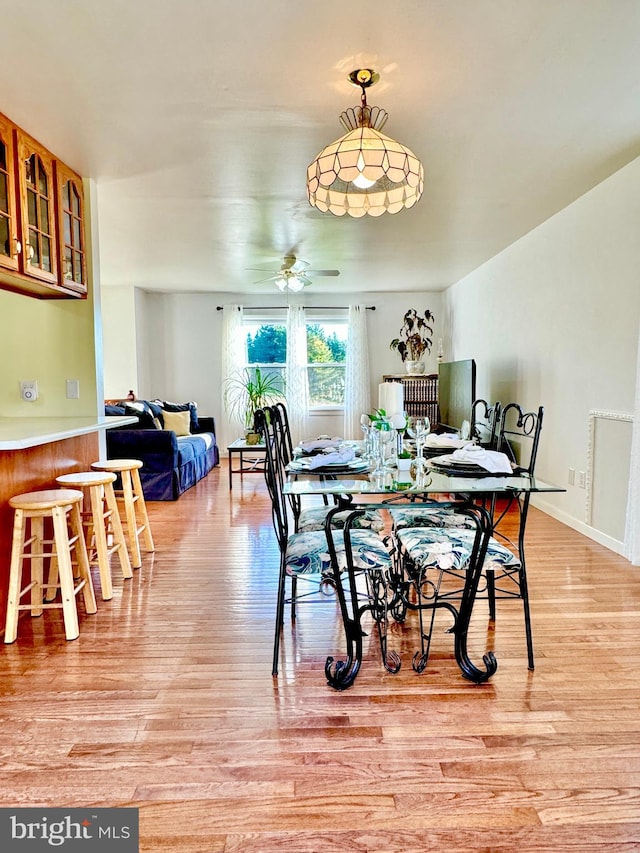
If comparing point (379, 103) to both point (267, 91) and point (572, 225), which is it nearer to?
point (267, 91)

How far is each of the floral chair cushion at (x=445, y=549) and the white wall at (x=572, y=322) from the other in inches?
69.2

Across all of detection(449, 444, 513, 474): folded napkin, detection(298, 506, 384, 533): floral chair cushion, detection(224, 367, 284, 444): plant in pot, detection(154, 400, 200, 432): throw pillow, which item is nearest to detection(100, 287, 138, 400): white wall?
detection(154, 400, 200, 432): throw pillow

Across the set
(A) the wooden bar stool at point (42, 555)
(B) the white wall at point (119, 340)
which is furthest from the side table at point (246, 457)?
(A) the wooden bar stool at point (42, 555)

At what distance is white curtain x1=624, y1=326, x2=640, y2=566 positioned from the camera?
9.92 feet

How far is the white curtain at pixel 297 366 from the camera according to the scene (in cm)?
758

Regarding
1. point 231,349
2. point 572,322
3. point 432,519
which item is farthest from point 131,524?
point 231,349

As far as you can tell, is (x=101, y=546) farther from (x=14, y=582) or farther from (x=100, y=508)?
(x=14, y=582)

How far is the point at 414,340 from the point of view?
7.09 metres

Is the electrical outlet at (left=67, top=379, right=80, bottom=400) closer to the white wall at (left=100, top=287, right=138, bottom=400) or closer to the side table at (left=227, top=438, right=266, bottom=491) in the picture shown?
the side table at (left=227, top=438, right=266, bottom=491)

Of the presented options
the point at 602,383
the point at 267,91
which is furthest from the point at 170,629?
the point at 602,383

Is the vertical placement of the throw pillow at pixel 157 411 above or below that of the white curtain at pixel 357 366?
below

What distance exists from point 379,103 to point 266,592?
252cm

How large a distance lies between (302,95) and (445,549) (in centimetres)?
208

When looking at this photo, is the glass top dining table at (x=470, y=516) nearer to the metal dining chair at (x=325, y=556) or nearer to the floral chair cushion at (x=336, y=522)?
the metal dining chair at (x=325, y=556)
